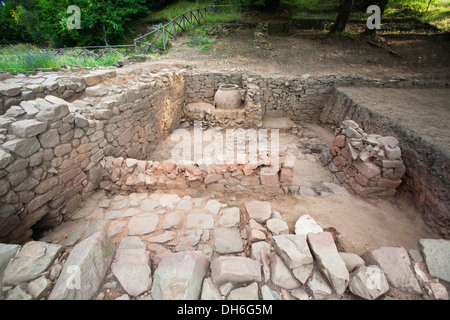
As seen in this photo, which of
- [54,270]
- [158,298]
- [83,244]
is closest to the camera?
[158,298]

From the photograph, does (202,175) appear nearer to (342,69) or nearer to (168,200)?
(168,200)

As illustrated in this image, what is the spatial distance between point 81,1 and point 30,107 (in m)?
19.5

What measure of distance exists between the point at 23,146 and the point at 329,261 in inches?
159

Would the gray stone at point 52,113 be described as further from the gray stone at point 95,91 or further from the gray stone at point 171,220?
the gray stone at point 171,220

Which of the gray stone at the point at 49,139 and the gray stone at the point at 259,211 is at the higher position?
the gray stone at the point at 49,139

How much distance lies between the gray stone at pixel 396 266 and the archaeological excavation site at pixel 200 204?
1 centimetres

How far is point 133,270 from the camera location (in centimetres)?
187

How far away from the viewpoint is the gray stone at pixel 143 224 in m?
3.04

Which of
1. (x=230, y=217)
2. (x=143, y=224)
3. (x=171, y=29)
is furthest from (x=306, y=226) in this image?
(x=171, y=29)

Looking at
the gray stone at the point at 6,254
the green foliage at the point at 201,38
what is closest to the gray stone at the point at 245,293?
the gray stone at the point at 6,254

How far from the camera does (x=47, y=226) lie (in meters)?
3.29

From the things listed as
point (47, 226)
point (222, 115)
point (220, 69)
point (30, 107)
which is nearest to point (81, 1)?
point (220, 69)

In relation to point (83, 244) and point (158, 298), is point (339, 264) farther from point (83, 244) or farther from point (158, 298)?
point (83, 244)

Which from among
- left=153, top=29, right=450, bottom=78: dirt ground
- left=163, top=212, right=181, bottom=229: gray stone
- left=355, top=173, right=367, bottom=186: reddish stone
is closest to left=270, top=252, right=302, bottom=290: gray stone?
left=163, top=212, right=181, bottom=229: gray stone
